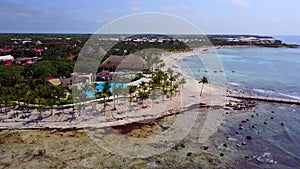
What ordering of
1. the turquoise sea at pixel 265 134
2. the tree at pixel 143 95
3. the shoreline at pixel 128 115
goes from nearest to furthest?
the turquoise sea at pixel 265 134, the shoreline at pixel 128 115, the tree at pixel 143 95

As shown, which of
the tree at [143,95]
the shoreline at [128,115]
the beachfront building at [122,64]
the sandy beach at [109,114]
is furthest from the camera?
the beachfront building at [122,64]

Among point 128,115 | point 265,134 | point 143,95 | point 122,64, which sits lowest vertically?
point 265,134

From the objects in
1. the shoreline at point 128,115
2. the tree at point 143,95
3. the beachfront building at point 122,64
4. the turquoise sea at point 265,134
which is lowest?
the turquoise sea at point 265,134

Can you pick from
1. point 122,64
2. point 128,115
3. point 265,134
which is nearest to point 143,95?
point 128,115

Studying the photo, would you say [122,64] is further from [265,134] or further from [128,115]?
[265,134]

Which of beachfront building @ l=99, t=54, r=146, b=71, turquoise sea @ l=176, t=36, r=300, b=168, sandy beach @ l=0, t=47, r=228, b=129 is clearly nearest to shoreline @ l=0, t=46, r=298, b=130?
sandy beach @ l=0, t=47, r=228, b=129

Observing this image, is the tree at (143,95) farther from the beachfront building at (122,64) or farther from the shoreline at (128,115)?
the beachfront building at (122,64)

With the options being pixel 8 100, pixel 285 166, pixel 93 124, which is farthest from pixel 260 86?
pixel 8 100

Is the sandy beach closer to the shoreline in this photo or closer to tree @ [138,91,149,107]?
the shoreline

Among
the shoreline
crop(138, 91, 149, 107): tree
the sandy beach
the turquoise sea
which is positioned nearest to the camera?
the turquoise sea

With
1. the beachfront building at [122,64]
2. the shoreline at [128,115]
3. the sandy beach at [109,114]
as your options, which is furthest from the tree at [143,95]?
the beachfront building at [122,64]

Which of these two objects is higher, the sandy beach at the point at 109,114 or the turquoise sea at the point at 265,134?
the sandy beach at the point at 109,114

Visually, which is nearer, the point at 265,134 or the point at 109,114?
the point at 265,134
